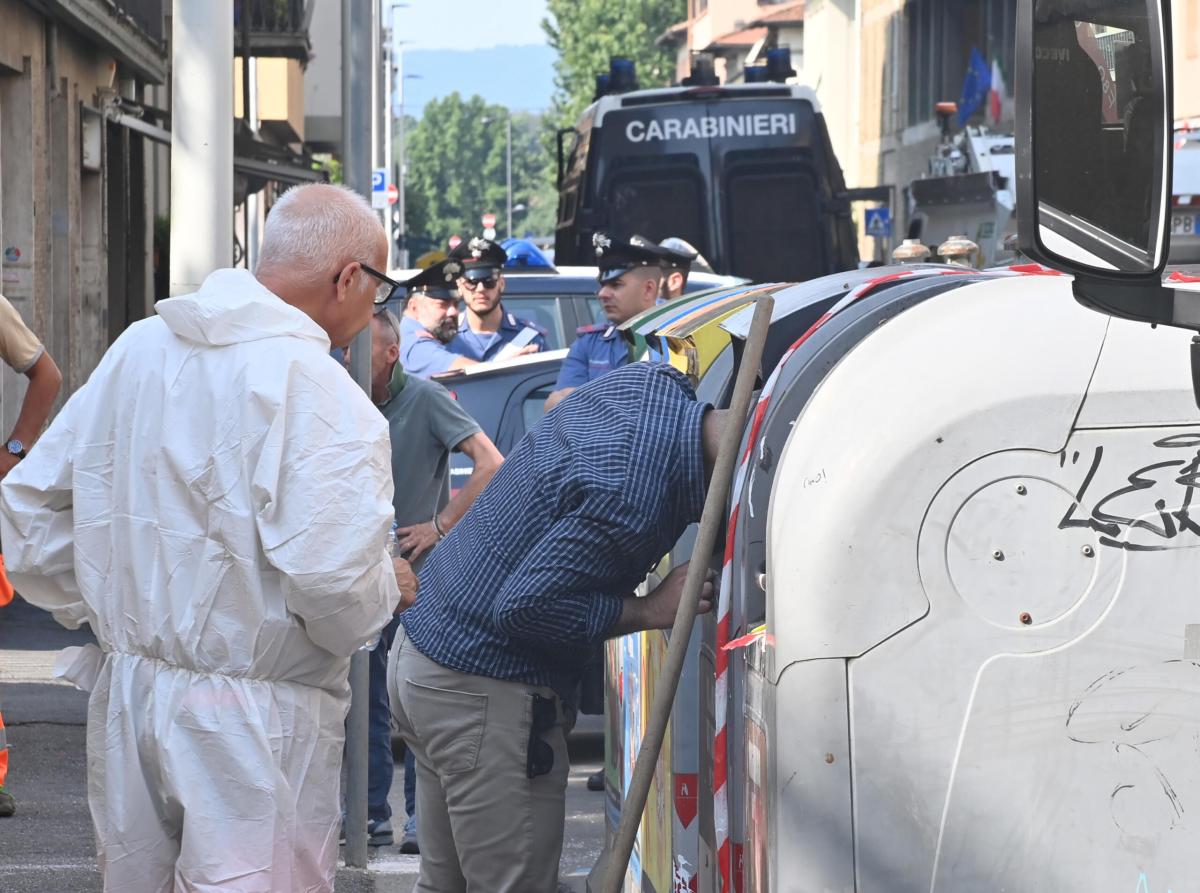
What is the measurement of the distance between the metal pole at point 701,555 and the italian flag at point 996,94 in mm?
33562

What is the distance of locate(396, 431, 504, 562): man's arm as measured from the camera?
6.14 meters

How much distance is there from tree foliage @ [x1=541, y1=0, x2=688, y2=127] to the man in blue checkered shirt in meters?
79.0

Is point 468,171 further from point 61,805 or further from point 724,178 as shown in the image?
point 61,805

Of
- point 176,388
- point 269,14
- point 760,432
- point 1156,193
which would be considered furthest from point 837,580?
point 269,14

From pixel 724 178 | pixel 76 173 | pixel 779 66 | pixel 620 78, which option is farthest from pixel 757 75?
pixel 76 173

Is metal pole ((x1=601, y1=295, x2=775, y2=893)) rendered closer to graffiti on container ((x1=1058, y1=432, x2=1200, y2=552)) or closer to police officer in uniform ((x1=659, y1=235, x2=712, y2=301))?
graffiti on container ((x1=1058, y1=432, x2=1200, y2=552))

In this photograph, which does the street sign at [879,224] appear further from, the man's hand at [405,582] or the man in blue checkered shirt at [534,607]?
the man's hand at [405,582]

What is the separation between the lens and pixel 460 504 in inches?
242

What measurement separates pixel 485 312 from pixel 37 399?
10.8 feet

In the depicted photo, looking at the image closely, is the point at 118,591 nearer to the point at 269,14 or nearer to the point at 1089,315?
the point at 1089,315

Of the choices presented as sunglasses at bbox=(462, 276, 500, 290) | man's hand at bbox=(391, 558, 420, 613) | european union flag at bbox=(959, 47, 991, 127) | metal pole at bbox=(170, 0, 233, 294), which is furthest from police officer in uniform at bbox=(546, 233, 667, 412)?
european union flag at bbox=(959, 47, 991, 127)

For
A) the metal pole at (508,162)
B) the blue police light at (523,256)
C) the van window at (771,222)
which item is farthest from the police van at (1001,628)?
the metal pole at (508,162)

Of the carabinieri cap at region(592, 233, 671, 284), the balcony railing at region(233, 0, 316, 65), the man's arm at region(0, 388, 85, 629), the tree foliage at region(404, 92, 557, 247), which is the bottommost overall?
the man's arm at region(0, 388, 85, 629)

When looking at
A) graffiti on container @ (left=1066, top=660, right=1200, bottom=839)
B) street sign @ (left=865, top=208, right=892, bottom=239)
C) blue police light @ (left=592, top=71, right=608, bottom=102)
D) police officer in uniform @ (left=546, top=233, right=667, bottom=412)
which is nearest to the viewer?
graffiti on container @ (left=1066, top=660, right=1200, bottom=839)
